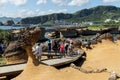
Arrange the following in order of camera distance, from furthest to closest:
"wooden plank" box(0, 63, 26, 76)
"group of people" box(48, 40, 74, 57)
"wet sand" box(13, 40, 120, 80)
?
"group of people" box(48, 40, 74, 57) → "wooden plank" box(0, 63, 26, 76) → "wet sand" box(13, 40, 120, 80)

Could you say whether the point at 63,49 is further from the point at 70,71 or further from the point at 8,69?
the point at 8,69

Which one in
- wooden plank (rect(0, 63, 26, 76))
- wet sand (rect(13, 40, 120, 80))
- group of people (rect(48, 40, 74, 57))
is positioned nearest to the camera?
wet sand (rect(13, 40, 120, 80))

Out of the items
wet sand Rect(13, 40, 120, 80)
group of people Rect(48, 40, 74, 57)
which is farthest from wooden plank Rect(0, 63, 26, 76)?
group of people Rect(48, 40, 74, 57)

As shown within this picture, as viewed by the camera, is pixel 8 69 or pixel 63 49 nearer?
pixel 8 69

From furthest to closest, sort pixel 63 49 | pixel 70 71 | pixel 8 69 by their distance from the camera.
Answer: pixel 63 49 → pixel 70 71 → pixel 8 69

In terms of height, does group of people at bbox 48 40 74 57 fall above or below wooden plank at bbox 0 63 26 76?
below

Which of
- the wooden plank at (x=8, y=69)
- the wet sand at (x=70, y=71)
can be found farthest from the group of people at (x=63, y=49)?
the wooden plank at (x=8, y=69)

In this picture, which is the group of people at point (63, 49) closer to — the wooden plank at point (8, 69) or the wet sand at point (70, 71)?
the wet sand at point (70, 71)

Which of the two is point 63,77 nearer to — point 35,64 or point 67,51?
point 35,64

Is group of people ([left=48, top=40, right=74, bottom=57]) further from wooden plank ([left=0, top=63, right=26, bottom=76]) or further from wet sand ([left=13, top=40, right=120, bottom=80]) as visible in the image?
wooden plank ([left=0, top=63, right=26, bottom=76])

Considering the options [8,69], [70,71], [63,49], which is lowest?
[70,71]

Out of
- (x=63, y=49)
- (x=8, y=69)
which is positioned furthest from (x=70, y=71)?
(x=63, y=49)

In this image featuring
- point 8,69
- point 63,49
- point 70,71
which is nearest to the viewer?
point 8,69

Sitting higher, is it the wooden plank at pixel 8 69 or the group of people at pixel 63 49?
the wooden plank at pixel 8 69
